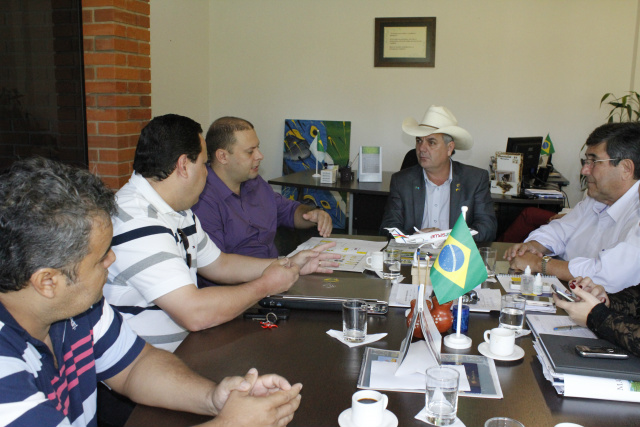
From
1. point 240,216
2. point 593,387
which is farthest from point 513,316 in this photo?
point 240,216

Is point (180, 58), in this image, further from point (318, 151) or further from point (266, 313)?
point (266, 313)

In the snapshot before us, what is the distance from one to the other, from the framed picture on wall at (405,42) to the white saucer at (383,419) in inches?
195

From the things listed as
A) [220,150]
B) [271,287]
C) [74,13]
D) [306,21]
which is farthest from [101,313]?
[306,21]

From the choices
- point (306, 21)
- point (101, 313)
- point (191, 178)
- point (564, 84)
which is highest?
point (306, 21)

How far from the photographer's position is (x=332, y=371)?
140 cm

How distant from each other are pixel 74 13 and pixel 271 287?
272 centimetres

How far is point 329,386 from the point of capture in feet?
4.33

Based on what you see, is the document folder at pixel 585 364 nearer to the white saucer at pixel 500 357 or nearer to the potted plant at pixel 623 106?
the white saucer at pixel 500 357

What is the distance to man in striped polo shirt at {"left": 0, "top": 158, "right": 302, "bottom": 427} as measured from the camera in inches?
39.0

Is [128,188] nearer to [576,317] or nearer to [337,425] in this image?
[337,425]

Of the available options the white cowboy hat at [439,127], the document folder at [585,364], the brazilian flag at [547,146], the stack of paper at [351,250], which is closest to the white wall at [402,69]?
the brazilian flag at [547,146]

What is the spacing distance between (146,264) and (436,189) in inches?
82.8

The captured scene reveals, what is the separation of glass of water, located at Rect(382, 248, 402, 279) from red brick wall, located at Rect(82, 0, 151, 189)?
2122 mm

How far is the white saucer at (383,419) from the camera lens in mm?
1148
